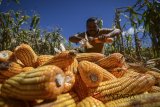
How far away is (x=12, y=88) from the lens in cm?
233

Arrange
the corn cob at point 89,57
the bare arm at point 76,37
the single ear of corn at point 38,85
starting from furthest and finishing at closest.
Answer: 1. the bare arm at point 76,37
2. the corn cob at point 89,57
3. the single ear of corn at point 38,85

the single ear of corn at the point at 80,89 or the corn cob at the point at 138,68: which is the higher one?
the single ear of corn at the point at 80,89

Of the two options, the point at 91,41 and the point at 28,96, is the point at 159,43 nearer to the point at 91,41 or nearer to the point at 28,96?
the point at 91,41

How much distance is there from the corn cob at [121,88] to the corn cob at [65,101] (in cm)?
20

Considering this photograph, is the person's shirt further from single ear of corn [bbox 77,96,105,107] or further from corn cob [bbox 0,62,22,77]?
single ear of corn [bbox 77,96,105,107]

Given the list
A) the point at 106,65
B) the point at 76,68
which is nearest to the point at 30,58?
the point at 76,68

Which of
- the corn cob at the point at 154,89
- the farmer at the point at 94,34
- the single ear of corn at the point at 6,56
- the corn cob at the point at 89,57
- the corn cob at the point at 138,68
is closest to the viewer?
the corn cob at the point at 154,89

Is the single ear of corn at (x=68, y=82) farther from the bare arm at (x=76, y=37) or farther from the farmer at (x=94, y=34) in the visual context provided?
the bare arm at (x=76, y=37)

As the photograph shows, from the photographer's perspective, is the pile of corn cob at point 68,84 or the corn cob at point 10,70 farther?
the corn cob at point 10,70

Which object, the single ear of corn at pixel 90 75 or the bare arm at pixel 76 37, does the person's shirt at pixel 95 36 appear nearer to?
the bare arm at pixel 76 37

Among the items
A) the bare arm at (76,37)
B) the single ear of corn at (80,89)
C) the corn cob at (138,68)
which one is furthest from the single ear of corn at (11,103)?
the bare arm at (76,37)

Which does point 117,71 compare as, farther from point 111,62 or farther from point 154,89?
point 154,89

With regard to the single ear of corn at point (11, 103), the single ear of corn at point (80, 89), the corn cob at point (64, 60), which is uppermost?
the corn cob at point (64, 60)

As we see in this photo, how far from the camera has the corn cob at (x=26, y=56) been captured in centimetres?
343
